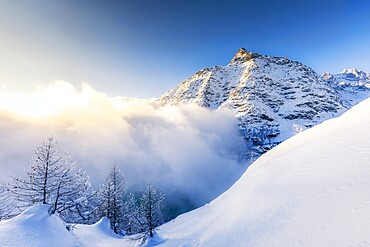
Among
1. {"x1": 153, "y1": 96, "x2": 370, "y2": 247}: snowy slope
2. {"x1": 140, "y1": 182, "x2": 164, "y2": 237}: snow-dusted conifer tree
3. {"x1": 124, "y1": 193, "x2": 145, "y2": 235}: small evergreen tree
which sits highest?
{"x1": 124, "y1": 193, "x2": 145, "y2": 235}: small evergreen tree

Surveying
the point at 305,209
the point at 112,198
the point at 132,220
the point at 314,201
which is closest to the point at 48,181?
the point at 112,198

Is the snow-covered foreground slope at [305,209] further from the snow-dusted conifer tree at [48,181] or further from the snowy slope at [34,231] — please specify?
the snow-dusted conifer tree at [48,181]

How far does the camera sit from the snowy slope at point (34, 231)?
7.68 m

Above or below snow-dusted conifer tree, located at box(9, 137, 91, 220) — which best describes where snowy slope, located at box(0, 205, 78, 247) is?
below

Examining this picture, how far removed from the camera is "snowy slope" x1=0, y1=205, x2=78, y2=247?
7676mm

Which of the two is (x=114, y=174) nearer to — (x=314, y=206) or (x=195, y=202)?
(x=314, y=206)

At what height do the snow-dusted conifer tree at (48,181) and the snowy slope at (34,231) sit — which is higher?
the snow-dusted conifer tree at (48,181)

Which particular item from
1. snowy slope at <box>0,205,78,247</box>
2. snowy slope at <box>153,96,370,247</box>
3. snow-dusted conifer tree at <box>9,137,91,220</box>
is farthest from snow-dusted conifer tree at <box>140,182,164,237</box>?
snowy slope at <box>153,96,370,247</box>

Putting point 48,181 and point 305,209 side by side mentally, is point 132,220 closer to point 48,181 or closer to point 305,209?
point 48,181

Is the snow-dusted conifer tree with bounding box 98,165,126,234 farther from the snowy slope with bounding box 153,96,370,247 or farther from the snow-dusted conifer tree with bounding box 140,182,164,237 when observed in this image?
the snowy slope with bounding box 153,96,370,247

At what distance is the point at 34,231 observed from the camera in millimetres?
8797

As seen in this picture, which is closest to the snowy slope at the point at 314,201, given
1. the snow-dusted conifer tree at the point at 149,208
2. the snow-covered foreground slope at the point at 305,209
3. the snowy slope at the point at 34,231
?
the snow-covered foreground slope at the point at 305,209

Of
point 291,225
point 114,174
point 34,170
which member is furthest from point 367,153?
point 114,174

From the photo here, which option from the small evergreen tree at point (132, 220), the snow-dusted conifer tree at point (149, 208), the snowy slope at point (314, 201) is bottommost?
the snowy slope at point (314, 201)
